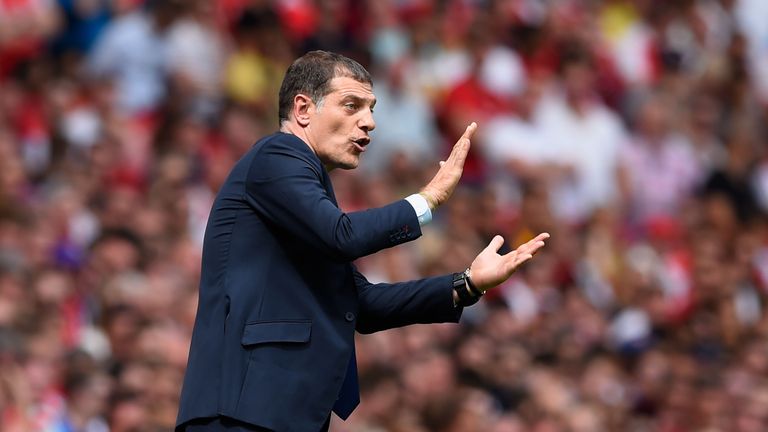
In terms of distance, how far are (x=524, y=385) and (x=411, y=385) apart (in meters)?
0.97

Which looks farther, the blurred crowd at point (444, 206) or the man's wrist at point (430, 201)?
the blurred crowd at point (444, 206)

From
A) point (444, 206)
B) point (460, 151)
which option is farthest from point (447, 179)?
point (444, 206)

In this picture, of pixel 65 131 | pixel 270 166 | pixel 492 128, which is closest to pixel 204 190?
pixel 65 131

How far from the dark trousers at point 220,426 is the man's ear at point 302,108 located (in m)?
0.94

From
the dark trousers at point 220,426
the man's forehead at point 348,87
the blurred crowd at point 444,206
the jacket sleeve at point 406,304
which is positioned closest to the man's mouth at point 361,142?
the man's forehead at point 348,87

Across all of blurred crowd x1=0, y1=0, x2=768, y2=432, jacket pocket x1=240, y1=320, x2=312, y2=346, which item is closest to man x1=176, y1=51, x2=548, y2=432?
jacket pocket x1=240, y1=320, x2=312, y2=346

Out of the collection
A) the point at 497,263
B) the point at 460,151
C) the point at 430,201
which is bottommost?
the point at 497,263

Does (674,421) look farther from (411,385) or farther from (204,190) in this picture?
(204,190)

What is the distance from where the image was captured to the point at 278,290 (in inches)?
180

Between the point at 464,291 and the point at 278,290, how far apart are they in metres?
0.62

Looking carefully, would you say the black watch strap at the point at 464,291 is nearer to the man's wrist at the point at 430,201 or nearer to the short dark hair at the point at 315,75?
the man's wrist at the point at 430,201

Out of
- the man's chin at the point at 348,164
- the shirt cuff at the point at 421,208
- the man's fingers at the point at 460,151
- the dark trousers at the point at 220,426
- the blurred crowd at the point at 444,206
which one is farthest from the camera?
the blurred crowd at the point at 444,206

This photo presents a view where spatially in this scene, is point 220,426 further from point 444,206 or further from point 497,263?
point 444,206

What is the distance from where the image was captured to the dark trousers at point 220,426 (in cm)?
448
